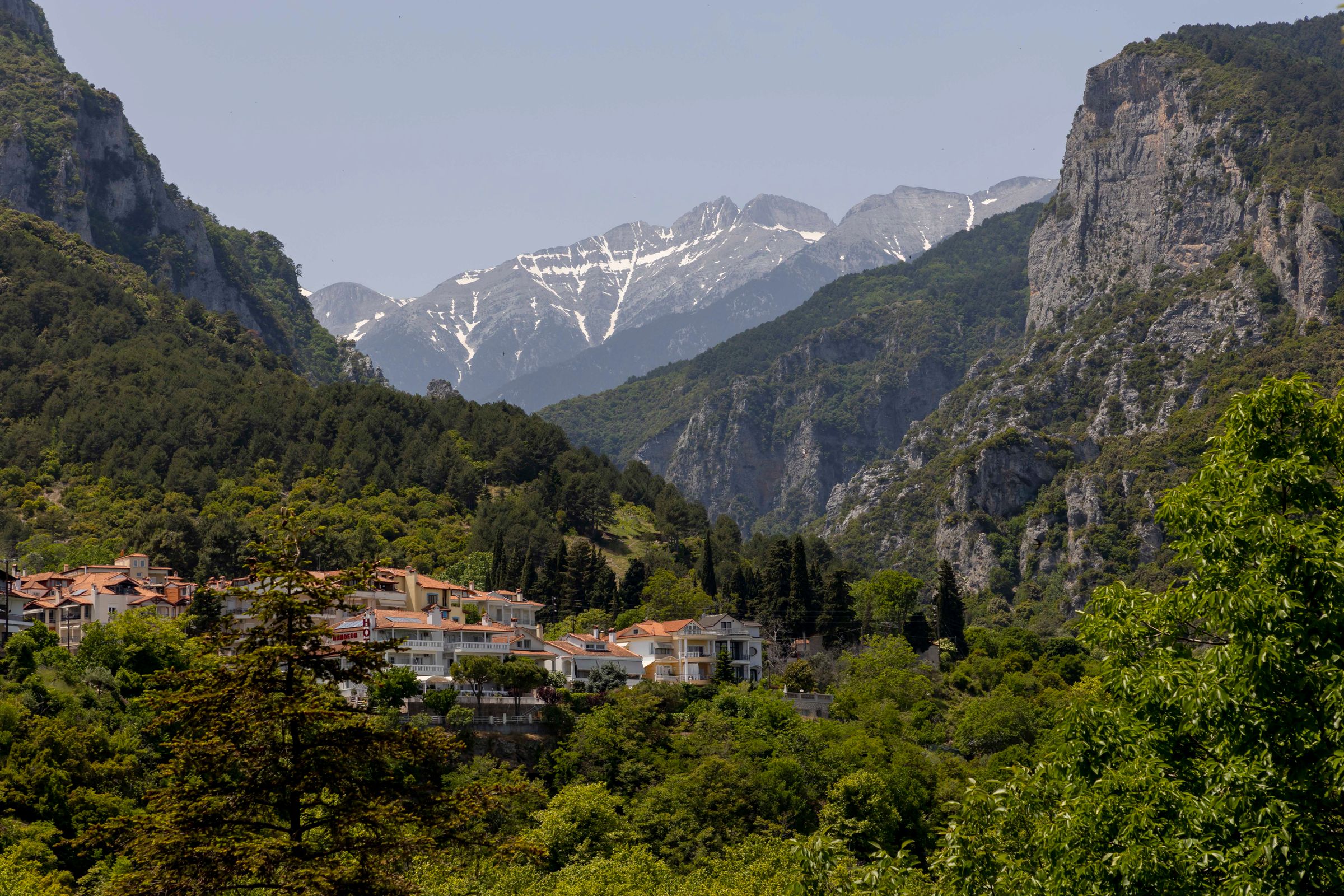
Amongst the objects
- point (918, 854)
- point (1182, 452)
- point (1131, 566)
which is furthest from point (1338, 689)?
point (1182, 452)

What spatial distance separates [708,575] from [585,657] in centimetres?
3175

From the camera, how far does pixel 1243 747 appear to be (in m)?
16.9

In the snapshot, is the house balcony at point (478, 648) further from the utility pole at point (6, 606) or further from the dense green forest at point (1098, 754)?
the dense green forest at point (1098, 754)

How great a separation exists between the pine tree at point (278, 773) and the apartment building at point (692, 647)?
73.4 metres

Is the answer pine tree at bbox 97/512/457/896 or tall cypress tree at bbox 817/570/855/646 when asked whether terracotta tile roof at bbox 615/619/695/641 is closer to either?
tall cypress tree at bbox 817/570/855/646

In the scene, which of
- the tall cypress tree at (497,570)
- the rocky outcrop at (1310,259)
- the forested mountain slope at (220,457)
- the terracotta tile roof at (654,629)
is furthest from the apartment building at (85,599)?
the rocky outcrop at (1310,259)

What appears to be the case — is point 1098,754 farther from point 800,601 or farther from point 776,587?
point 776,587

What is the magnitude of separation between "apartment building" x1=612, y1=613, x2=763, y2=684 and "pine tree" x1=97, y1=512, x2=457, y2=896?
7340 centimetres

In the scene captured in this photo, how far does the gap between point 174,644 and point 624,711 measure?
85.4 ft

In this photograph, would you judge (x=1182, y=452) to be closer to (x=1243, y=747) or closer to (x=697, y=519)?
(x=697, y=519)

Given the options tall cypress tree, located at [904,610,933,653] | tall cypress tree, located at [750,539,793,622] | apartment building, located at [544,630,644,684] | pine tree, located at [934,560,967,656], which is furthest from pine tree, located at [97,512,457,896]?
pine tree, located at [934,560,967,656]

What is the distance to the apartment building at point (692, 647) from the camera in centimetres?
9581

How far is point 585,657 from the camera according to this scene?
90.8 meters

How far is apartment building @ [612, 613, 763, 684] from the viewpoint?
95812mm
